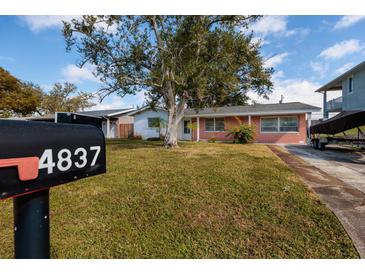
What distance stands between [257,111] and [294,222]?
1498 centimetres

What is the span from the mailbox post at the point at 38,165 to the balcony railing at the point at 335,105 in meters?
23.7

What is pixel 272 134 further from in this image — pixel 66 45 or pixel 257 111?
pixel 66 45

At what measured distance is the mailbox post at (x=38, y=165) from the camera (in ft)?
2.60

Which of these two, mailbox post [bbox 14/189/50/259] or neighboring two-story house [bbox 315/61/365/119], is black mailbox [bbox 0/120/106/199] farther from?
neighboring two-story house [bbox 315/61/365/119]

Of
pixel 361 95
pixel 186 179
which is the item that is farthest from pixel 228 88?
pixel 361 95

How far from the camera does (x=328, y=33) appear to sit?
667 cm

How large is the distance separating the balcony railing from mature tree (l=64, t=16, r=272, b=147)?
1308 cm

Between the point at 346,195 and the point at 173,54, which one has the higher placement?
the point at 173,54

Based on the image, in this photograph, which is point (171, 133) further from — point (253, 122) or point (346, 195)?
point (253, 122)

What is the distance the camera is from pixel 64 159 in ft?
3.31

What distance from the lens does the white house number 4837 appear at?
0.92 m

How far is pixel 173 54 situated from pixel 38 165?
983 centimetres

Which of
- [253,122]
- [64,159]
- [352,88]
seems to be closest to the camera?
[64,159]

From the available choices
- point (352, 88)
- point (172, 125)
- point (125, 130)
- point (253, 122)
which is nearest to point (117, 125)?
point (125, 130)
